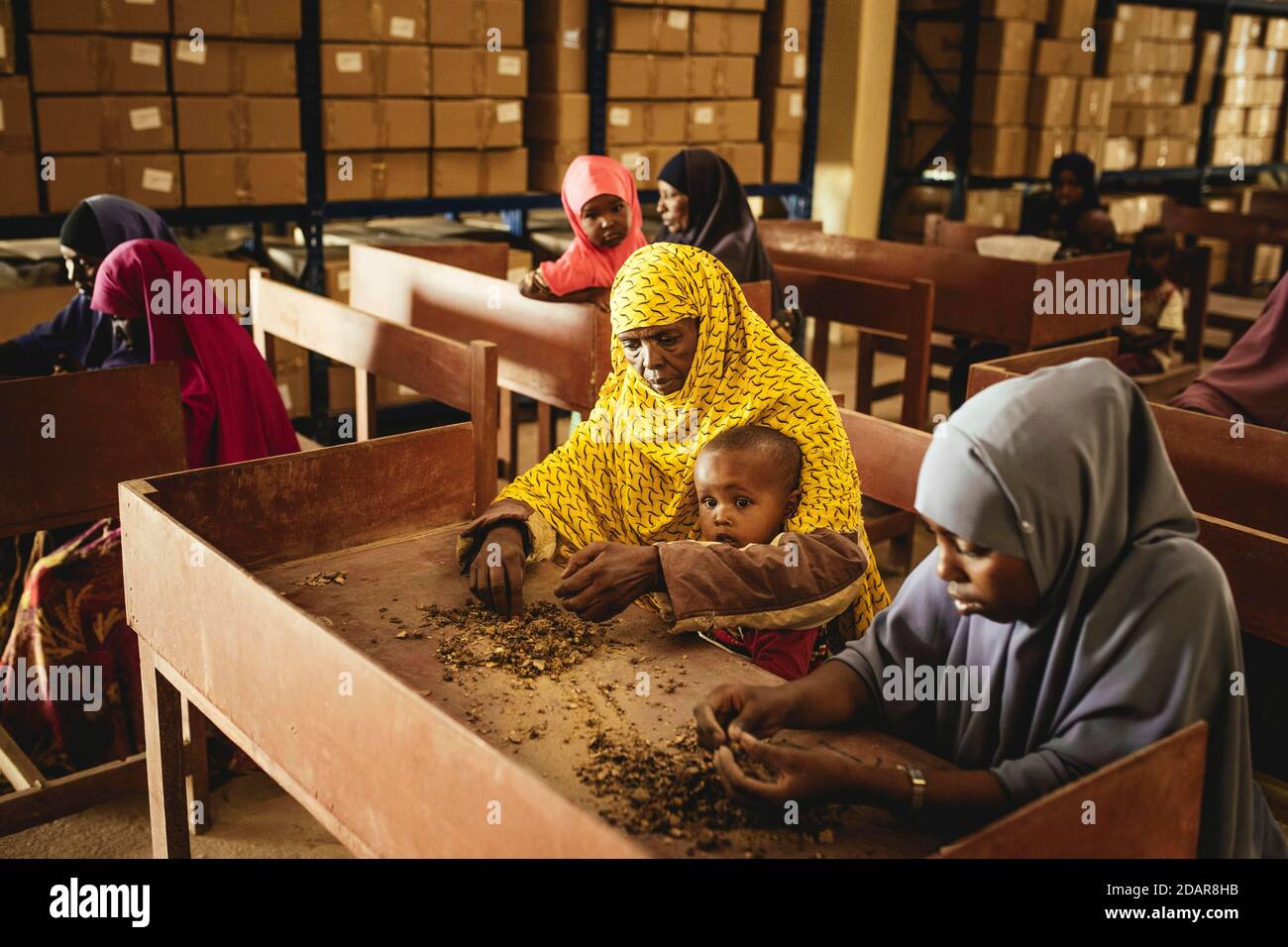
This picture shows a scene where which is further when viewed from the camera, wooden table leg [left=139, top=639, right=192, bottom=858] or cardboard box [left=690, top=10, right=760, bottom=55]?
cardboard box [left=690, top=10, right=760, bottom=55]

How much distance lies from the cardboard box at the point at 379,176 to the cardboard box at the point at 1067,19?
4318mm

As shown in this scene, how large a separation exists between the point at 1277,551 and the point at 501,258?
3419mm

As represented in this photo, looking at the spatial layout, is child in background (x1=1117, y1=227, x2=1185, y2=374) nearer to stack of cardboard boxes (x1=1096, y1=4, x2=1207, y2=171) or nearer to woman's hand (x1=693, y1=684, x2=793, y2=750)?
stack of cardboard boxes (x1=1096, y1=4, x2=1207, y2=171)

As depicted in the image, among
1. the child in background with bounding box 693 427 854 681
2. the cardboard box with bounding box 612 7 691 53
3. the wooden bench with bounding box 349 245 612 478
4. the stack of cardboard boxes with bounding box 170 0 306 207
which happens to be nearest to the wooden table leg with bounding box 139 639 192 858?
the child in background with bounding box 693 427 854 681

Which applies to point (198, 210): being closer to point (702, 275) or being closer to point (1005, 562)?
point (702, 275)

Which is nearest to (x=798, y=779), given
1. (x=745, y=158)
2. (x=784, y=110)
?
(x=745, y=158)

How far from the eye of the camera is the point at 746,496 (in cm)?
191

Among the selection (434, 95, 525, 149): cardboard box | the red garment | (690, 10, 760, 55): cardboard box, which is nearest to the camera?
the red garment

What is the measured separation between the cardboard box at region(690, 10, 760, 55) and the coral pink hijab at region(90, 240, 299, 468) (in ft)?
11.7

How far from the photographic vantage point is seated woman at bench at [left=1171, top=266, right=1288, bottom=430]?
3.31 metres

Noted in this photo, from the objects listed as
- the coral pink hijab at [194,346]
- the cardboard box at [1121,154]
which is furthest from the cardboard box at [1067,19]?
the coral pink hijab at [194,346]

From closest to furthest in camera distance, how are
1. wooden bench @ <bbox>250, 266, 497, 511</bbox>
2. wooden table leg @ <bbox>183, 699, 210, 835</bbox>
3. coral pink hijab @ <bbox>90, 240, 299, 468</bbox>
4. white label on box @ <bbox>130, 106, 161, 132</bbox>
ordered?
wooden table leg @ <bbox>183, 699, 210, 835</bbox> → wooden bench @ <bbox>250, 266, 497, 511</bbox> → coral pink hijab @ <bbox>90, 240, 299, 468</bbox> → white label on box @ <bbox>130, 106, 161, 132</bbox>

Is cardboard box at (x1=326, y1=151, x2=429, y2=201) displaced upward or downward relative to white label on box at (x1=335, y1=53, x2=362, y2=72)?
downward

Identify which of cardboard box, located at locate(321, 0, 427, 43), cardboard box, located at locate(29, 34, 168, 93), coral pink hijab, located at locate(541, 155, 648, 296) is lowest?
coral pink hijab, located at locate(541, 155, 648, 296)
